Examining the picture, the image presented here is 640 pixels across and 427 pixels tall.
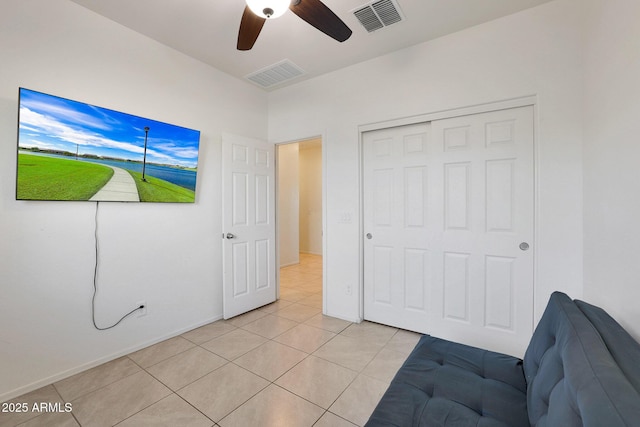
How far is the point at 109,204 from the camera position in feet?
7.50

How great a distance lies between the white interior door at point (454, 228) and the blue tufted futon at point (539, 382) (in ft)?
3.05

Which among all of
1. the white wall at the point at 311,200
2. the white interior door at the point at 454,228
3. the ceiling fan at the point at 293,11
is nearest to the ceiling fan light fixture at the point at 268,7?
the ceiling fan at the point at 293,11

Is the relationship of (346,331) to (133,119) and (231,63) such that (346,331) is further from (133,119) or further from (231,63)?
(231,63)

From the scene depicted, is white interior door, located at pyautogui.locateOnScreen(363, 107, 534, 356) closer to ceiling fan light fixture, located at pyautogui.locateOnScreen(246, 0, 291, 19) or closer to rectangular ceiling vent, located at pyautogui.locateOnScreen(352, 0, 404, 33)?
rectangular ceiling vent, located at pyautogui.locateOnScreen(352, 0, 404, 33)

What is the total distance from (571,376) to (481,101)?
2218 millimetres

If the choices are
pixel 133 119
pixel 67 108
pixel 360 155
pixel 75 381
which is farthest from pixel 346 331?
pixel 67 108

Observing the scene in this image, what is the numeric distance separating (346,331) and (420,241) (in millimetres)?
1209

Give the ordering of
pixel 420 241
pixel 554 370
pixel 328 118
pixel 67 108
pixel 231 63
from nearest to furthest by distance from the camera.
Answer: pixel 554 370
pixel 67 108
pixel 420 241
pixel 231 63
pixel 328 118

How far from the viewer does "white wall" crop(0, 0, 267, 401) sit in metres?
1.86

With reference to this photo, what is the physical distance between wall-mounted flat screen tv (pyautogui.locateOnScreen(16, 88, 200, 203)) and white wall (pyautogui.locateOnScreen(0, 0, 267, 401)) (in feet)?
0.32

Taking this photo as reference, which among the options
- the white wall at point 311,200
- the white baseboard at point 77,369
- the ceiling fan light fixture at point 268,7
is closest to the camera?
the ceiling fan light fixture at point 268,7

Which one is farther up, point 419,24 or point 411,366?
point 419,24

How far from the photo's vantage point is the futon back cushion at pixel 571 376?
65 centimetres

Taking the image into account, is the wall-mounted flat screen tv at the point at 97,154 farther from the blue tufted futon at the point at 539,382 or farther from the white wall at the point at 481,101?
the blue tufted futon at the point at 539,382
